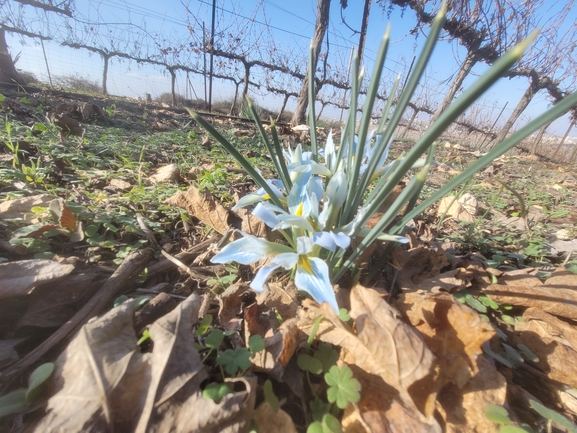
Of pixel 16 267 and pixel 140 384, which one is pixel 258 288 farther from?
pixel 16 267

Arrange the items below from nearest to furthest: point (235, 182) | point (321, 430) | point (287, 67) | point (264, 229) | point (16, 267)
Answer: point (321, 430)
point (16, 267)
point (264, 229)
point (235, 182)
point (287, 67)

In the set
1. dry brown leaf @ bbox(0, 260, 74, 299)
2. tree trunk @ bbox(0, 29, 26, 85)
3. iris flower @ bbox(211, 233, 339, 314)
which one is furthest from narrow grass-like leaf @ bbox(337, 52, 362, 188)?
tree trunk @ bbox(0, 29, 26, 85)

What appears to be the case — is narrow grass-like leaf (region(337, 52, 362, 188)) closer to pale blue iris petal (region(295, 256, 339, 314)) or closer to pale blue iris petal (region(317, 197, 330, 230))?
pale blue iris petal (region(317, 197, 330, 230))

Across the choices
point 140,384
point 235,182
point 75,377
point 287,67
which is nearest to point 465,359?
point 140,384

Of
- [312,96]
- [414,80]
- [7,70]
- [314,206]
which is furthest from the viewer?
[7,70]

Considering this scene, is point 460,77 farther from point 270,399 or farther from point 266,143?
point 270,399

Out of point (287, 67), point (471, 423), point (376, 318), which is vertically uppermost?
point (287, 67)

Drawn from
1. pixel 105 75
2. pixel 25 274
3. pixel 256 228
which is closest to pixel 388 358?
pixel 256 228
